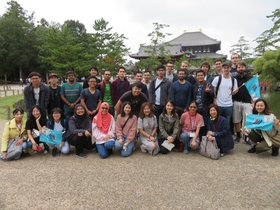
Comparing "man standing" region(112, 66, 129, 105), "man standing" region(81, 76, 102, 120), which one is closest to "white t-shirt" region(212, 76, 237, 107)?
"man standing" region(112, 66, 129, 105)

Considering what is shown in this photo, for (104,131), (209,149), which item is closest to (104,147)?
(104,131)

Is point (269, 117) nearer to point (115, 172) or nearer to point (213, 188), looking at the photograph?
point (213, 188)

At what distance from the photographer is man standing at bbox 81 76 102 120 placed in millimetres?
4512

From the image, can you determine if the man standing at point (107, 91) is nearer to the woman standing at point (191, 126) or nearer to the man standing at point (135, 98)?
the man standing at point (135, 98)

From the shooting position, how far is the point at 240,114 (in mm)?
4703

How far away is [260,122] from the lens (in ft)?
13.0

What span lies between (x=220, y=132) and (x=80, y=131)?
2792 millimetres

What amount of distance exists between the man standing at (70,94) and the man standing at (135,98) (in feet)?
3.61

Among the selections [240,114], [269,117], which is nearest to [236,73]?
[240,114]

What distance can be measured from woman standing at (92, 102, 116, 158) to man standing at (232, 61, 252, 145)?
289 centimetres

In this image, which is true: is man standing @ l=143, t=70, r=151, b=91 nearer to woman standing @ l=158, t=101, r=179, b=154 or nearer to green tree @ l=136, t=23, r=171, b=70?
woman standing @ l=158, t=101, r=179, b=154

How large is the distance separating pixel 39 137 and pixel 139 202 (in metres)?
2.60

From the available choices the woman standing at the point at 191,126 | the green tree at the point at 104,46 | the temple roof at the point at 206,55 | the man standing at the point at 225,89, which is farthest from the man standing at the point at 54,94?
the temple roof at the point at 206,55

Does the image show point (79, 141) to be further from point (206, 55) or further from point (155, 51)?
point (206, 55)
